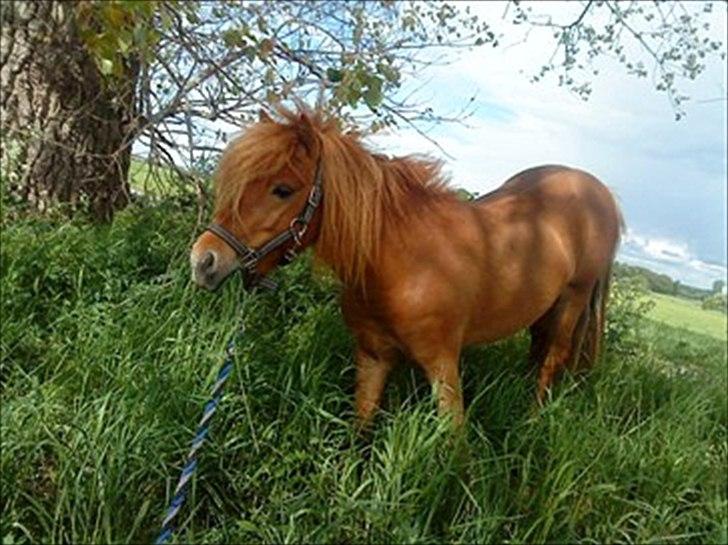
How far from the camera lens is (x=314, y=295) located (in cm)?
326

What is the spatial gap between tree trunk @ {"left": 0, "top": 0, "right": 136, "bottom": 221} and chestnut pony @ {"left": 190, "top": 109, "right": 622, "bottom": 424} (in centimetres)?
149

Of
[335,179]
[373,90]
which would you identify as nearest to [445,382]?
[335,179]

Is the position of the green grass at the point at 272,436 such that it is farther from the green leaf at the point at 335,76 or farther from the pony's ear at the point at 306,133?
the green leaf at the point at 335,76

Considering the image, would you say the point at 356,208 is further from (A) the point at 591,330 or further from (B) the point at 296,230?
(A) the point at 591,330

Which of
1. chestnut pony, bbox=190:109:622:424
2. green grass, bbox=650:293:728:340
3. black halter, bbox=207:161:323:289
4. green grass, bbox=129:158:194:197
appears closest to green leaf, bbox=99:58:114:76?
chestnut pony, bbox=190:109:622:424

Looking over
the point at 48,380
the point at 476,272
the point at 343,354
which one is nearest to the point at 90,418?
the point at 48,380

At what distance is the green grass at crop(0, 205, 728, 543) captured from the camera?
194 centimetres

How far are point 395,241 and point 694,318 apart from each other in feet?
17.4

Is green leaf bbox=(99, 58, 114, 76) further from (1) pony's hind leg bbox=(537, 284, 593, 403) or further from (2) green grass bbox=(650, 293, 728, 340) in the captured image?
(2) green grass bbox=(650, 293, 728, 340)

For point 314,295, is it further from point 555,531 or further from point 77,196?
point 555,531

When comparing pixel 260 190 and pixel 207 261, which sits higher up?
pixel 260 190

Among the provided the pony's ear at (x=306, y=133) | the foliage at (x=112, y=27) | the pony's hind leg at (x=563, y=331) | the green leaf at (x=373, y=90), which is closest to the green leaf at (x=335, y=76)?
the green leaf at (x=373, y=90)

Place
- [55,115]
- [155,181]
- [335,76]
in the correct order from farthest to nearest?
1. [155,181]
2. [55,115]
3. [335,76]

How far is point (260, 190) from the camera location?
6.77 ft
